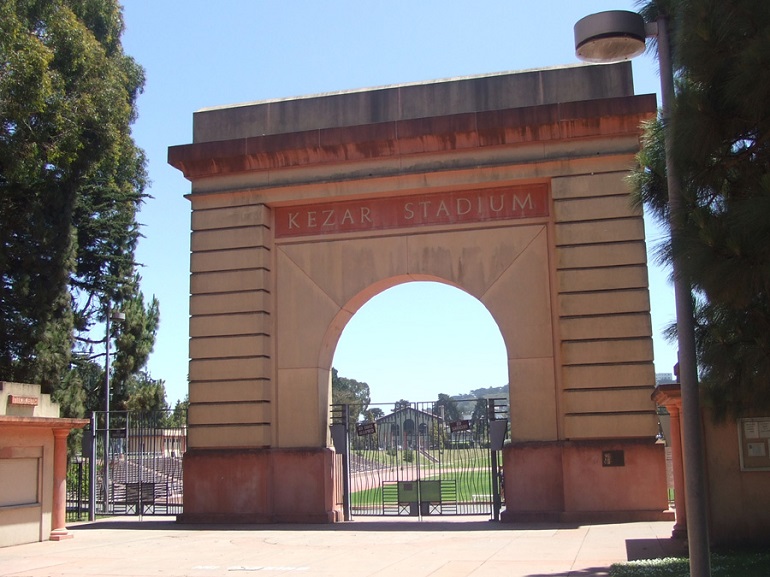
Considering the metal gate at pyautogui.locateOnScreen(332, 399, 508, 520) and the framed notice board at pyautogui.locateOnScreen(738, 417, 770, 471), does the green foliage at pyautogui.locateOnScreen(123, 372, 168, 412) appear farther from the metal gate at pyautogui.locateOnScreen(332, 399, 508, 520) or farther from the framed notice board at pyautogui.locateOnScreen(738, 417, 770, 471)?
the framed notice board at pyautogui.locateOnScreen(738, 417, 770, 471)

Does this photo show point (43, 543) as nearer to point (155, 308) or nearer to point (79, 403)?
point (79, 403)

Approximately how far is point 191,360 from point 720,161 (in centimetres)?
1536

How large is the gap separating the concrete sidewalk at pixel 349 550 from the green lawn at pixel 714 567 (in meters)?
0.55

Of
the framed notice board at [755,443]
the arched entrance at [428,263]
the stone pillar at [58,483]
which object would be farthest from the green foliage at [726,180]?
the stone pillar at [58,483]

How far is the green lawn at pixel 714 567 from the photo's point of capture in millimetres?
10812

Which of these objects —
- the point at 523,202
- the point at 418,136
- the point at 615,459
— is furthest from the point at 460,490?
the point at 418,136

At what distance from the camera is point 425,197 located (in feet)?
69.5

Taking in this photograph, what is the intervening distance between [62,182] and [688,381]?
25.1m

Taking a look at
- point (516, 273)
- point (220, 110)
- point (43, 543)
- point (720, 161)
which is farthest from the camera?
point (220, 110)

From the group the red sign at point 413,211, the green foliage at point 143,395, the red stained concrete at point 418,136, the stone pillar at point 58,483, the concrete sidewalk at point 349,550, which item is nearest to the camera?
the concrete sidewalk at point 349,550

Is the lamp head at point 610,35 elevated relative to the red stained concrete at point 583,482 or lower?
elevated

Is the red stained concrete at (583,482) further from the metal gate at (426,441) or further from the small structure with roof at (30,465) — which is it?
the small structure with roof at (30,465)

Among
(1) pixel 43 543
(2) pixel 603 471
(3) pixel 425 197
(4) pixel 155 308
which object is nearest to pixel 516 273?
(3) pixel 425 197

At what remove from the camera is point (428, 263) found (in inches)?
824
